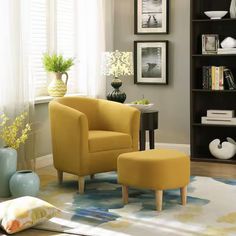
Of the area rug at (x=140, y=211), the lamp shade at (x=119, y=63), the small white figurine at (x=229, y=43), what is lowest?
the area rug at (x=140, y=211)

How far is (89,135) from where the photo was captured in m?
5.00

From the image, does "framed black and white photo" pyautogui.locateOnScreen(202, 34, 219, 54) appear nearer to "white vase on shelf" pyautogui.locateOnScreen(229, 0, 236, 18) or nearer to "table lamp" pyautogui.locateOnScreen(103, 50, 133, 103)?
"white vase on shelf" pyautogui.locateOnScreen(229, 0, 236, 18)

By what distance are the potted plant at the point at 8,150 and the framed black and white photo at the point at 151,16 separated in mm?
2345

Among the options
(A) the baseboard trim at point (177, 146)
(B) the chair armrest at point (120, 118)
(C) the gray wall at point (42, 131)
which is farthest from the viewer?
(A) the baseboard trim at point (177, 146)

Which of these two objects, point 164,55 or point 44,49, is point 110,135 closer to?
point 44,49

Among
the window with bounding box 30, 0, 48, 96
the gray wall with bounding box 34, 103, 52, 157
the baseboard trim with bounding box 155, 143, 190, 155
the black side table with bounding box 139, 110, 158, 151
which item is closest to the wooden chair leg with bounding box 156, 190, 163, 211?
the black side table with bounding box 139, 110, 158, 151

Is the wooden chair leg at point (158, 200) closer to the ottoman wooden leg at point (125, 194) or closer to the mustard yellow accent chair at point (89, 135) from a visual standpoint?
the ottoman wooden leg at point (125, 194)

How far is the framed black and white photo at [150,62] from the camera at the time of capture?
6.73 meters

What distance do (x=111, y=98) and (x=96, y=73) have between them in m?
0.82

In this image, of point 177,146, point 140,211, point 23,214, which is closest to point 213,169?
point 177,146

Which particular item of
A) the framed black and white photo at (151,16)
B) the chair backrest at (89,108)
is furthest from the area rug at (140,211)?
the framed black and white photo at (151,16)

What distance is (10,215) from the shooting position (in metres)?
3.76

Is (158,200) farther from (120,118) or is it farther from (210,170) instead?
(210,170)

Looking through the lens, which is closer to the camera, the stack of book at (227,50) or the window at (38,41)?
the window at (38,41)
